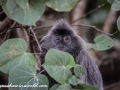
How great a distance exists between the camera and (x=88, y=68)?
2795 mm

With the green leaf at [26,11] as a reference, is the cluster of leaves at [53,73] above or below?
below

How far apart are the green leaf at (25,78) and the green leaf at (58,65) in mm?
95

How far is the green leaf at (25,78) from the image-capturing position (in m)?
1.94

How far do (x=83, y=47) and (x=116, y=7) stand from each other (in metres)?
0.58

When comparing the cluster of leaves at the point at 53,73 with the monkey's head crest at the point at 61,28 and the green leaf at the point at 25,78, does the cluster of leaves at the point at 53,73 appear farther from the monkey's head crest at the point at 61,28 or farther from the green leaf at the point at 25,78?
the monkey's head crest at the point at 61,28

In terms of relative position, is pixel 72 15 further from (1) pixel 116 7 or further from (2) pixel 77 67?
(2) pixel 77 67

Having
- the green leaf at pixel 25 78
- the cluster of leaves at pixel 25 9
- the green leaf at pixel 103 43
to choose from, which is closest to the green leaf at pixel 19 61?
the green leaf at pixel 25 78

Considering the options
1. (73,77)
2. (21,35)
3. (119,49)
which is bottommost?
(119,49)

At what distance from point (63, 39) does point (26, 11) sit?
A: 70cm

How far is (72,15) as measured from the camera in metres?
4.80

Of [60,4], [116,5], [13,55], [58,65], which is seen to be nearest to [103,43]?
[116,5]

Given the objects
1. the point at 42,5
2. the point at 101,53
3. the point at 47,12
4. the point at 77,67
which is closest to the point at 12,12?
the point at 42,5

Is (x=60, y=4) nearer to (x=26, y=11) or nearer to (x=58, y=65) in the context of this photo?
(x=26, y=11)

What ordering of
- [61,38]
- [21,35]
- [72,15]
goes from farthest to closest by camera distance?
[72,15]
[21,35]
[61,38]
